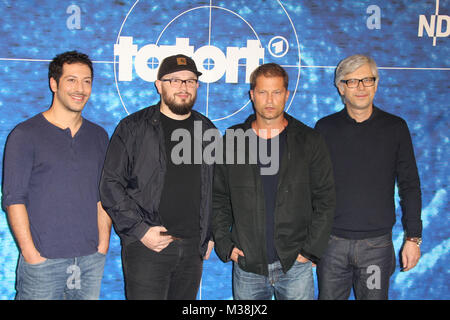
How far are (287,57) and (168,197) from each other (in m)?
1.51

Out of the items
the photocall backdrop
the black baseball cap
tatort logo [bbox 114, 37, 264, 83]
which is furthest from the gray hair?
the black baseball cap

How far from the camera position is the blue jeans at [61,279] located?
2.14 m

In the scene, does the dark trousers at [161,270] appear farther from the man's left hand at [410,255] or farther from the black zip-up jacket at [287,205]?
the man's left hand at [410,255]

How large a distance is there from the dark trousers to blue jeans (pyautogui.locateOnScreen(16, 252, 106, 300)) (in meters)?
0.21

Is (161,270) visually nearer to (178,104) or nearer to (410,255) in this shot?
(178,104)

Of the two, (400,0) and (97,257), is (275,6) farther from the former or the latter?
(97,257)

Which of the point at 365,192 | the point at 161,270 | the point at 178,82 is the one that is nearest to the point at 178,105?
the point at 178,82

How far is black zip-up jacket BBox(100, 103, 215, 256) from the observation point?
219 centimetres

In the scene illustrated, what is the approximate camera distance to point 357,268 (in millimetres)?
2346

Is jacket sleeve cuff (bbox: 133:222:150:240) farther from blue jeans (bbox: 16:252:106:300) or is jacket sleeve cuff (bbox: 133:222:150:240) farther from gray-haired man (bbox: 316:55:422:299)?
gray-haired man (bbox: 316:55:422:299)

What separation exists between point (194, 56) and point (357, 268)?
1894 millimetres

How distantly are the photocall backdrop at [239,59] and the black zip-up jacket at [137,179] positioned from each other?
712mm

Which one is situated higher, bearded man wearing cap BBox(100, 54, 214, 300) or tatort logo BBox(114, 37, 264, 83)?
tatort logo BBox(114, 37, 264, 83)

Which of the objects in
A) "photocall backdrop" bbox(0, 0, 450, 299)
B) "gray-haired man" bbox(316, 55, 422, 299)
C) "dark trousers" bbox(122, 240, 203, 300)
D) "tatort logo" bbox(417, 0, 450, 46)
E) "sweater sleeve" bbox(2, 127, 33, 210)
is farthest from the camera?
"tatort logo" bbox(417, 0, 450, 46)
